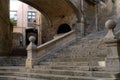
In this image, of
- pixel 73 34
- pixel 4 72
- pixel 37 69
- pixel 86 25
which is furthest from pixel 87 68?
pixel 86 25

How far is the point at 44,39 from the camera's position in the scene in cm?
2458

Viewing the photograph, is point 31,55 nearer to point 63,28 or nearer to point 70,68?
point 70,68

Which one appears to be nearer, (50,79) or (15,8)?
(50,79)

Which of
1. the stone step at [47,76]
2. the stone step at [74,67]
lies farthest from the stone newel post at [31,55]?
the stone step at [47,76]

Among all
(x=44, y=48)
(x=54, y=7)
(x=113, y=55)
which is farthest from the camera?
(x=54, y=7)

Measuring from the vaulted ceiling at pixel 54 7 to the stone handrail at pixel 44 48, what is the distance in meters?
2.97

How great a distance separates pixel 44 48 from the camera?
10.4 metres

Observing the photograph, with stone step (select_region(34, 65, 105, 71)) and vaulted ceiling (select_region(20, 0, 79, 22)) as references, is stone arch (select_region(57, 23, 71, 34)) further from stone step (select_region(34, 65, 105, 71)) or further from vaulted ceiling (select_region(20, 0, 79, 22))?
stone step (select_region(34, 65, 105, 71))

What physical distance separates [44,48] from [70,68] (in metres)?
2.83

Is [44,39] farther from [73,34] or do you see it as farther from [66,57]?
[66,57]

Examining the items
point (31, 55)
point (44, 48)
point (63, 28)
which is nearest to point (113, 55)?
point (31, 55)

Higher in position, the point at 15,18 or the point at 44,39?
the point at 15,18

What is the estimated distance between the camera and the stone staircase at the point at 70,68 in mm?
6816

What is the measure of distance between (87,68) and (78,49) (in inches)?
A: 139
